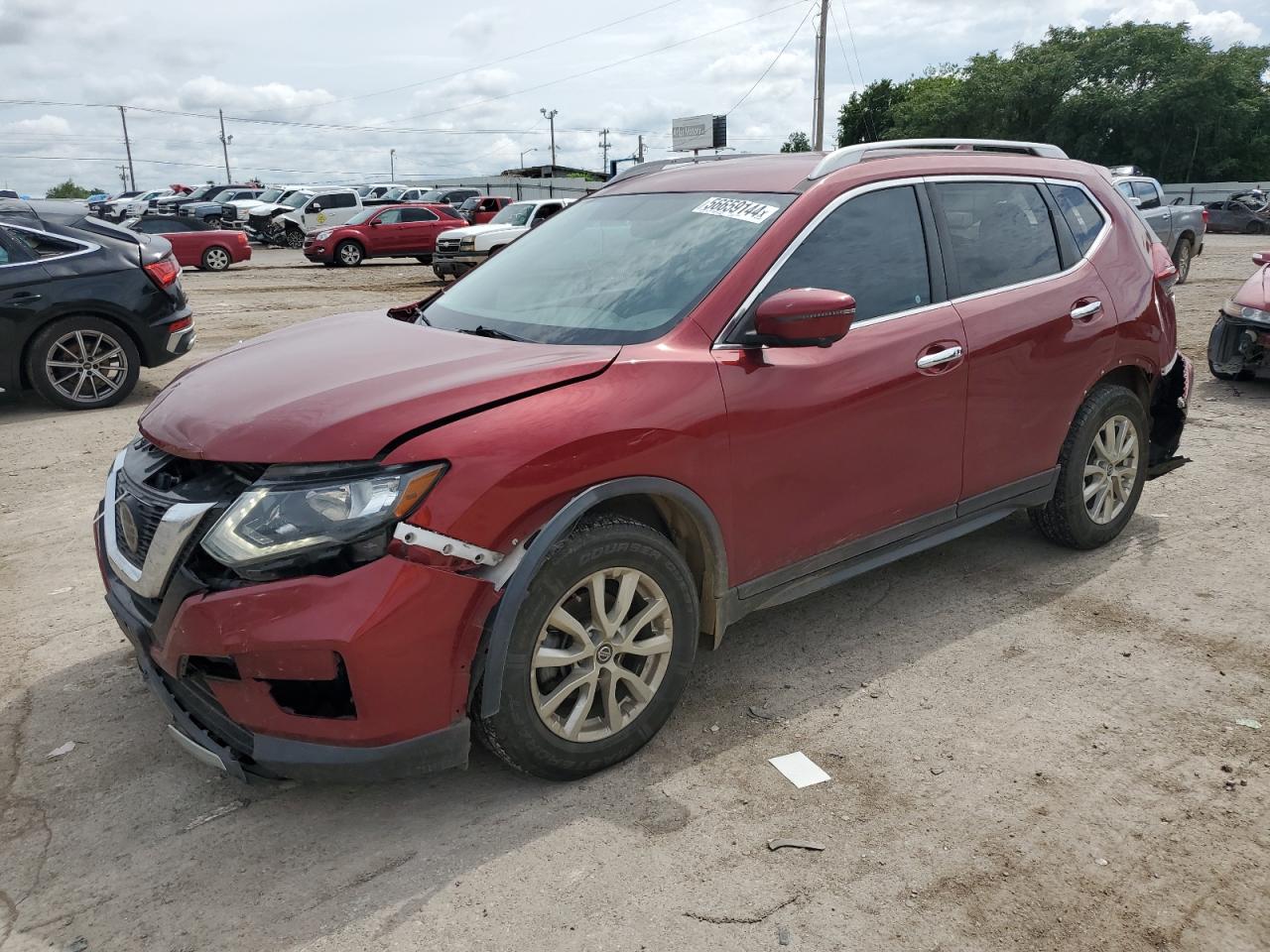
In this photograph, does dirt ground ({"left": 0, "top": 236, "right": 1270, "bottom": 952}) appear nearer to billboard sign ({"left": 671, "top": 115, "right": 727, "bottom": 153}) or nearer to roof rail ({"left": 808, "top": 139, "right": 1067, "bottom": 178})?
roof rail ({"left": 808, "top": 139, "right": 1067, "bottom": 178})

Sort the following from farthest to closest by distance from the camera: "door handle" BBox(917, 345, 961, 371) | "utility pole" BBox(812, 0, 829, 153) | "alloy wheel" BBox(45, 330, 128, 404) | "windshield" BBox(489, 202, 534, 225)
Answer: "utility pole" BBox(812, 0, 829, 153)
"windshield" BBox(489, 202, 534, 225)
"alloy wheel" BBox(45, 330, 128, 404)
"door handle" BBox(917, 345, 961, 371)

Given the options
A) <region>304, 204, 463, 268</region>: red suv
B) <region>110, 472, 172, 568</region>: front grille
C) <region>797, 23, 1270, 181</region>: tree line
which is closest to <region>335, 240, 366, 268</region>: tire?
<region>304, 204, 463, 268</region>: red suv

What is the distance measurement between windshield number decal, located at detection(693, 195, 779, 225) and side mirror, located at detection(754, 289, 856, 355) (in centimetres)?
45

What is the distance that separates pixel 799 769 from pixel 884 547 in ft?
3.37

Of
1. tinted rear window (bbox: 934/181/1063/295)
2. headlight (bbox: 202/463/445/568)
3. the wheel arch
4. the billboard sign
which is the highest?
the billboard sign

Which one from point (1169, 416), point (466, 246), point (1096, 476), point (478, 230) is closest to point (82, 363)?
point (1096, 476)

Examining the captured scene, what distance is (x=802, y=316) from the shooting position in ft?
10.0

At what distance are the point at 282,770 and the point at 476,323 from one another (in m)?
1.69

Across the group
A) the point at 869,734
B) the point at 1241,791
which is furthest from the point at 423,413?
the point at 1241,791

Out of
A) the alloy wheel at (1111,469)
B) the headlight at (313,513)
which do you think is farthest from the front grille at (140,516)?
the alloy wheel at (1111,469)

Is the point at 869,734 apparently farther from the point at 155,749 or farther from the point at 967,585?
the point at 155,749

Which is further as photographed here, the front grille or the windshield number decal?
the windshield number decal

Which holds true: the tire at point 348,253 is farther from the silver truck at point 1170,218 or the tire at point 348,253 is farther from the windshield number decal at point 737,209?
the windshield number decal at point 737,209

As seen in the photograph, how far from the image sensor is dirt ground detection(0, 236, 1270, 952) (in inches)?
96.6
